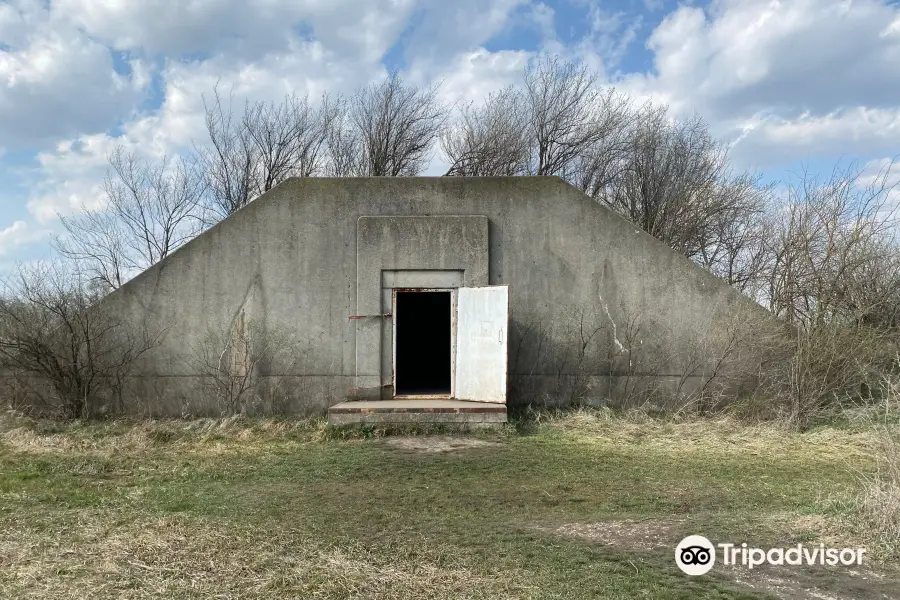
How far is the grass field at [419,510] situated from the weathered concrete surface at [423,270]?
1.31 meters

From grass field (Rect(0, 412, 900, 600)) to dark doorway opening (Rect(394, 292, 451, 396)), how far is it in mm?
7127

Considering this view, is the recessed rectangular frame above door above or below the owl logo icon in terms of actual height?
above

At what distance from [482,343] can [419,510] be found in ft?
15.5

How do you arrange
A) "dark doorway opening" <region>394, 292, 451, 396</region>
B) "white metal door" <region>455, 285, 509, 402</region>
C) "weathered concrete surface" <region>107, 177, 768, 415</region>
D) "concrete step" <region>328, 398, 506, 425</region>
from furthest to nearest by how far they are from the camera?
"dark doorway opening" <region>394, 292, 451, 396</region> < "weathered concrete surface" <region>107, 177, 768, 415</region> < "white metal door" <region>455, 285, 509, 402</region> < "concrete step" <region>328, 398, 506, 425</region>

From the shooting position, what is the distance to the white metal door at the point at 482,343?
10.2 m

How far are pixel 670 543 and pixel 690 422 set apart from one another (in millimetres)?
5884

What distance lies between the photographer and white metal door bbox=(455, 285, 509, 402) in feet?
33.5

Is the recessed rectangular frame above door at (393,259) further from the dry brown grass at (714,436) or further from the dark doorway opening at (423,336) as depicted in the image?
the dark doorway opening at (423,336)

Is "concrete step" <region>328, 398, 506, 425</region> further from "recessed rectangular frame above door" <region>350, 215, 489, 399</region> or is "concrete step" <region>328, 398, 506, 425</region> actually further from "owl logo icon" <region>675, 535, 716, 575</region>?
"owl logo icon" <region>675, 535, 716, 575</region>

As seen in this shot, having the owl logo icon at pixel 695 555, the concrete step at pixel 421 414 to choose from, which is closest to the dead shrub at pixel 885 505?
the owl logo icon at pixel 695 555

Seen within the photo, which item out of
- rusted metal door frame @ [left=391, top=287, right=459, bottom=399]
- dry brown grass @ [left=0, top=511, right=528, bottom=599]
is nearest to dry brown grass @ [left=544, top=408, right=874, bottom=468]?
rusted metal door frame @ [left=391, top=287, right=459, bottom=399]

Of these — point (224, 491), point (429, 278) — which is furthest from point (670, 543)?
point (429, 278)

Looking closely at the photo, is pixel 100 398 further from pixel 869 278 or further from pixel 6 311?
pixel 869 278

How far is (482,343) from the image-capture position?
10.5 m
